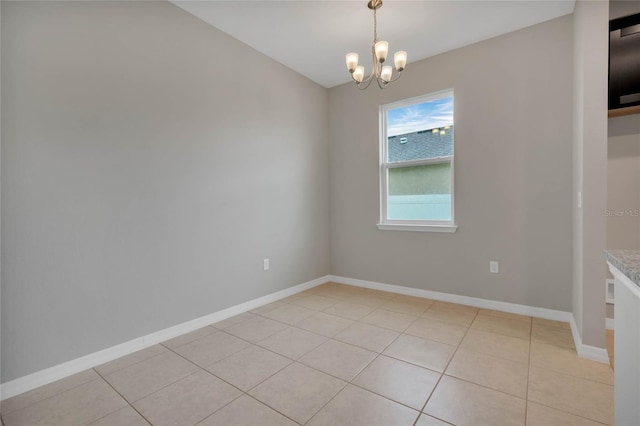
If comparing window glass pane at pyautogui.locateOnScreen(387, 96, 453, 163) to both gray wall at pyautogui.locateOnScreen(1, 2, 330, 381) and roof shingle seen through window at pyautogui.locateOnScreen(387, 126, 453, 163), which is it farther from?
gray wall at pyautogui.locateOnScreen(1, 2, 330, 381)

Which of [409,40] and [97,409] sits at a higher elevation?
[409,40]

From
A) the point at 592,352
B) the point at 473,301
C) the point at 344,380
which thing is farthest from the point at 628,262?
the point at 473,301

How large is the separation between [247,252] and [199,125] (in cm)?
131

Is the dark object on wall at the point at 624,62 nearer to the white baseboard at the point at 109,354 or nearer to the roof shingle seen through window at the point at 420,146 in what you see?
the roof shingle seen through window at the point at 420,146

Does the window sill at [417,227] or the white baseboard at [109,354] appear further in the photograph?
the window sill at [417,227]

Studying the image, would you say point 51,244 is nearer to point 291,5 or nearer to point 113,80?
point 113,80

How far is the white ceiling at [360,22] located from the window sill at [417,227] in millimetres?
1907

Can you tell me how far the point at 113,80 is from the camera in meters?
2.06

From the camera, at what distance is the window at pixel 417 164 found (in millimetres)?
3232

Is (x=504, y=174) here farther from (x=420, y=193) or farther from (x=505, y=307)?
(x=505, y=307)

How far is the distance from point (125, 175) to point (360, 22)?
7.74 feet

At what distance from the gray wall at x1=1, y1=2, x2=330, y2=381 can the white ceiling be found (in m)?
0.24

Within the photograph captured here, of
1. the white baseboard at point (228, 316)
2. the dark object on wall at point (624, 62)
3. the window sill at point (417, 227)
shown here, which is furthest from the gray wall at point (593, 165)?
the window sill at point (417, 227)

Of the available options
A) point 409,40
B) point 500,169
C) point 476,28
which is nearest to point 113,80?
point 409,40
